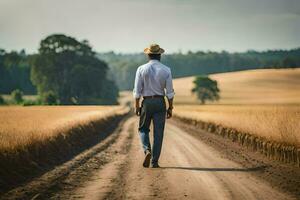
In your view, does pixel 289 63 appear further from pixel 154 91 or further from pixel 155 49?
pixel 154 91

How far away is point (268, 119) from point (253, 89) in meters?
109

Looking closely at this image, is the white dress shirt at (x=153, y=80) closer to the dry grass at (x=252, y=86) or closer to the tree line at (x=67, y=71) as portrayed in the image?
the tree line at (x=67, y=71)

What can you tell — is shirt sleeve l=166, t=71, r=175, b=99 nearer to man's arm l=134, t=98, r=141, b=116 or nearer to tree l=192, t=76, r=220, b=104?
man's arm l=134, t=98, r=141, b=116

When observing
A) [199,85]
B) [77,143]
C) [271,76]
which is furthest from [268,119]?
[271,76]

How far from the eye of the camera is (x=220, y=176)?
886 cm

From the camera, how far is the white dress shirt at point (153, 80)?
10294 mm

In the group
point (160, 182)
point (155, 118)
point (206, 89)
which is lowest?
point (160, 182)

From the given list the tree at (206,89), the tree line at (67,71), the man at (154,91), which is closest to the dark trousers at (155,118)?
the man at (154,91)

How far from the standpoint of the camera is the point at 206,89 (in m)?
104

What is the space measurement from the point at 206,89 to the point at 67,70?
3611 centimetres

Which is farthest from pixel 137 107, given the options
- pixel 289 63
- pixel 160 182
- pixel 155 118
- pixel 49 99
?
pixel 289 63

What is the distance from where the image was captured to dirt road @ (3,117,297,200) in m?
7.13

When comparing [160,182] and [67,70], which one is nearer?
[160,182]

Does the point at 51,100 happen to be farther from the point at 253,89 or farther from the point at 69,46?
the point at 253,89
